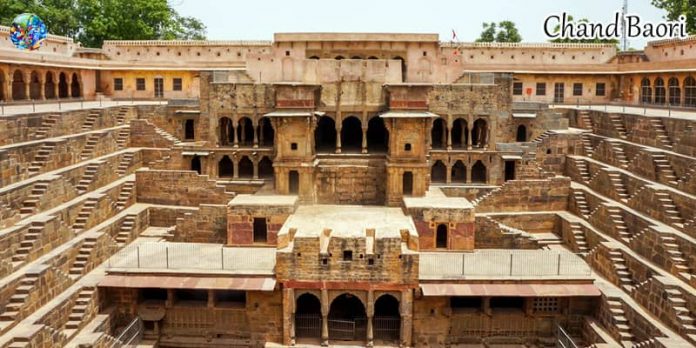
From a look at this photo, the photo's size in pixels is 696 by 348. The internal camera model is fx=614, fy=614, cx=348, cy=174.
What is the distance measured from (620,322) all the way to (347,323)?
30.0ft

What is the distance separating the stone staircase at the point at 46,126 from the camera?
2550 centimetres

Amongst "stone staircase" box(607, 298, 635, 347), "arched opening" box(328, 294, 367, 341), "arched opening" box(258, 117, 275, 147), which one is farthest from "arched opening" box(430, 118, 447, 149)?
"stone staircase" box(607, 298, 635, 347)

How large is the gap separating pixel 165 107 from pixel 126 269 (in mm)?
13715

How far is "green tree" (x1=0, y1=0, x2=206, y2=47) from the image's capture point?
178ft

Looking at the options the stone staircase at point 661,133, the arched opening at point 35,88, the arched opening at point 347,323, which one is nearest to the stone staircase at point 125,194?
the arched opening at point 347,323

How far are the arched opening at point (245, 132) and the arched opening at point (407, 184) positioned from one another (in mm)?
8961

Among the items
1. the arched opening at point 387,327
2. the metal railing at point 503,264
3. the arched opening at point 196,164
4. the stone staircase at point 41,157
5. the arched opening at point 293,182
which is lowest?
the arched opening at point 387,327

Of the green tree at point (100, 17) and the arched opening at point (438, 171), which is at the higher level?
the green tree at point (100, 17)

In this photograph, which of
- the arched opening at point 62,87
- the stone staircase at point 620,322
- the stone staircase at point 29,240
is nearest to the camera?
the stone staircase at point 620,322

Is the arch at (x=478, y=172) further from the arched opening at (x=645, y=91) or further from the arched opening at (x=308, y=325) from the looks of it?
the arched opening at (x=645, y=91)

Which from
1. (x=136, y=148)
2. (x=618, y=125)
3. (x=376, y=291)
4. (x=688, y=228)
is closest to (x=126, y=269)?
(x=376, y=291)

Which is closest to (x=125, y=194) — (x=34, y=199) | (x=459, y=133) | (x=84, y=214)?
(x=84, y=214)

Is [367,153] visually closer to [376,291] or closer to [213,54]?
[376,291]

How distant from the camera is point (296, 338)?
22203 mm
